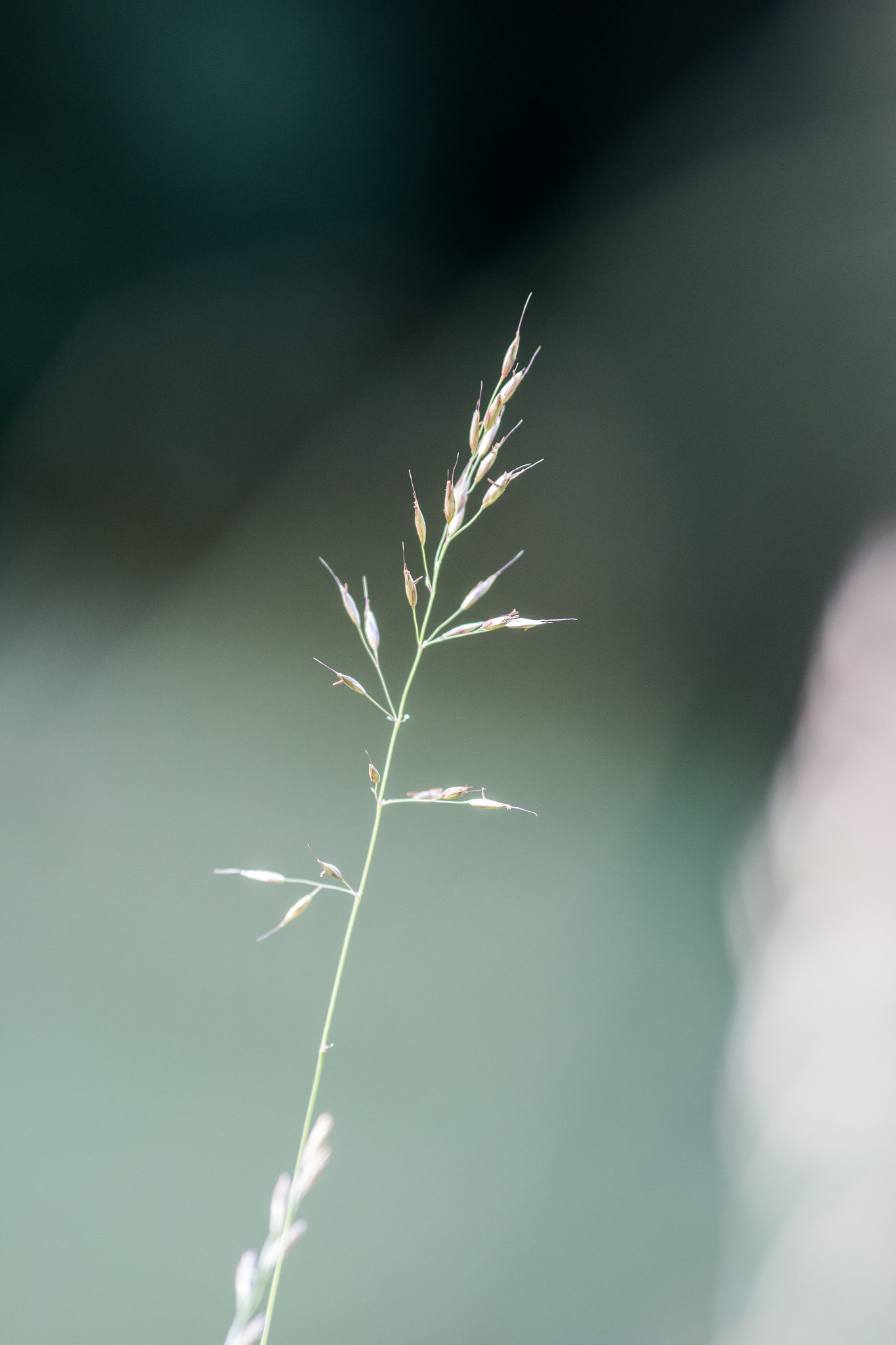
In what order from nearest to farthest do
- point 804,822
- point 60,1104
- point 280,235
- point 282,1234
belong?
1. point 282,1234
2. point 60,1104
3. point 280,235
4. point 804,822

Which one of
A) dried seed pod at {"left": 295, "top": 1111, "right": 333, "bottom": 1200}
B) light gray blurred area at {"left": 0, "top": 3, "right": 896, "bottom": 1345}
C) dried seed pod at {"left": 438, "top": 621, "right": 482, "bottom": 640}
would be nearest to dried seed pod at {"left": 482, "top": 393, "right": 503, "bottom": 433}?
dried seed pod at {"left": 438, "top": 621, "right": 482, "bottom": 640}

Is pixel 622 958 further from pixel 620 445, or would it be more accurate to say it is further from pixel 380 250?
pixel 380 250

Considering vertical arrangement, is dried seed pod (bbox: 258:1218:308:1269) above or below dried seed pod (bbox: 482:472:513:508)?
below

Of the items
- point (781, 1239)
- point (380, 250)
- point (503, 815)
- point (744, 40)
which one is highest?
point (380, 250)

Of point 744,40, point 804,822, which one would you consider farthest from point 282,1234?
point 744,40

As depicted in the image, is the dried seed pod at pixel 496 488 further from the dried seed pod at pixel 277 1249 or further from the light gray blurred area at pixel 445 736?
the light gray blurred area at pixel 445 736

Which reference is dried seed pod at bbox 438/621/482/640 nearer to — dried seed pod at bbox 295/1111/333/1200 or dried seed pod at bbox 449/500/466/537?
dried seed pod at bbox 449/500/466/537

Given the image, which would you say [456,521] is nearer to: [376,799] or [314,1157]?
[376,799]

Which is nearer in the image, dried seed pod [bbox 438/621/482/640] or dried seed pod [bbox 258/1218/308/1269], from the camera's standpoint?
dried seed pod [bbox 258/1218/308/1269]
